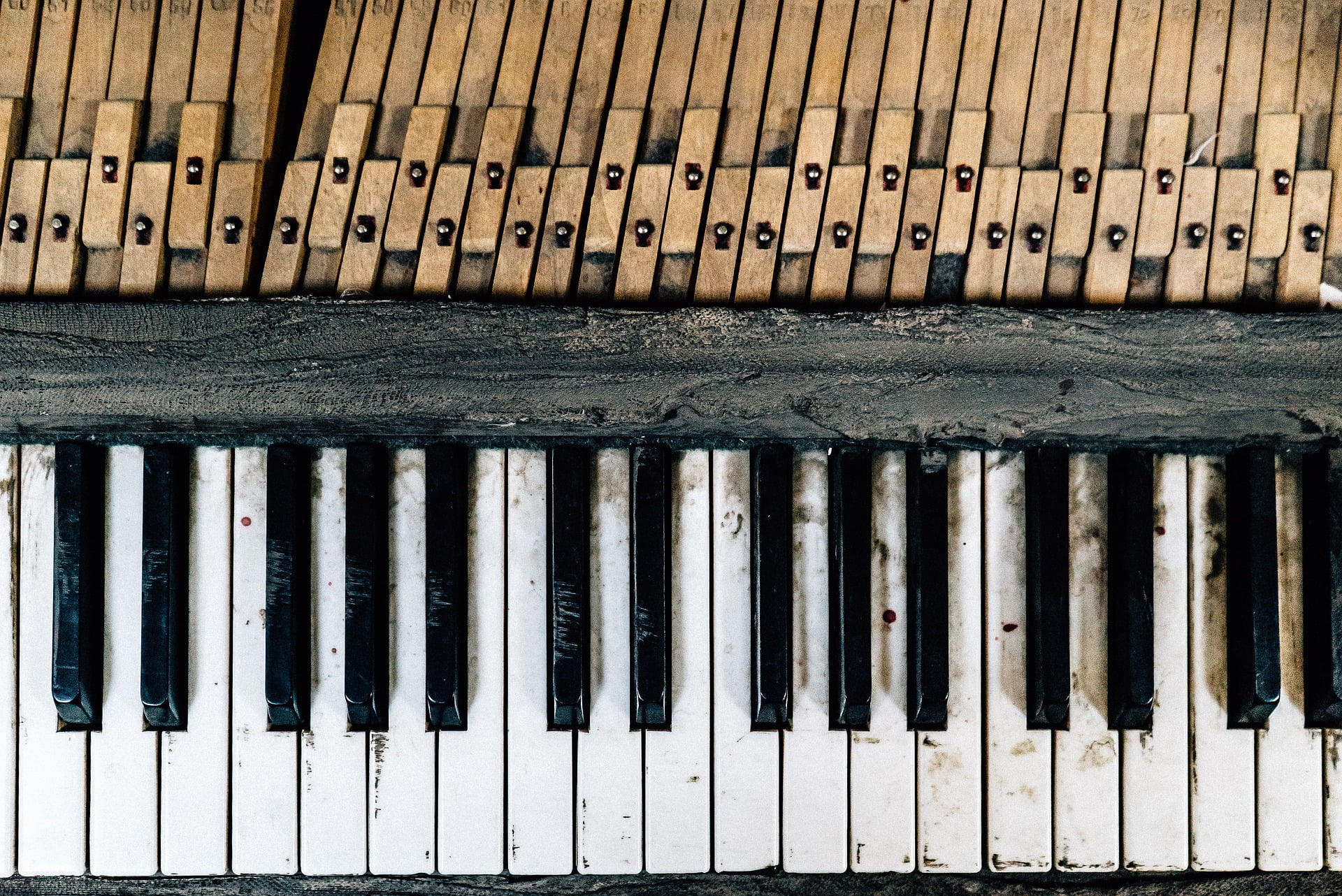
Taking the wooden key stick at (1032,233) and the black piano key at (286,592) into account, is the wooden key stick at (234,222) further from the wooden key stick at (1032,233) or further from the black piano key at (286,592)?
the wooden key stick at (1032,233)

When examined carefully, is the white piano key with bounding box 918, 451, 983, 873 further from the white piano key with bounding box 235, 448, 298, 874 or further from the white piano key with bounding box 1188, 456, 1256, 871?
the white piano key with bounding box 235, 448, 298, 874

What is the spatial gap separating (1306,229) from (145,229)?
2.11 metres

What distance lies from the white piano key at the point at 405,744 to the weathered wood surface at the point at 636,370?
9.8 inches

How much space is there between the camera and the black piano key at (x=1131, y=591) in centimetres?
173

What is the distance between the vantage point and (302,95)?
1861 millimetres

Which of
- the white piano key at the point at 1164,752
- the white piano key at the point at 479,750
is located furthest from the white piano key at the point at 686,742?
the white piano key at the point at 1164,752

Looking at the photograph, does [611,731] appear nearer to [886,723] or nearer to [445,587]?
[445,587]

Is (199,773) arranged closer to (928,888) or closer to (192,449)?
(192,449)

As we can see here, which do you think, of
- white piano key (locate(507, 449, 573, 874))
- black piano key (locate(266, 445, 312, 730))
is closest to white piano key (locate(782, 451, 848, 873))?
white piano key (locate(507, 449, 573, 874))

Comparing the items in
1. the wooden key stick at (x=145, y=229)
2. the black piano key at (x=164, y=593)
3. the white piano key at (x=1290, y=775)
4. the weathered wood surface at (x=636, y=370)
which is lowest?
the white piano key at (x=1290, y=775)

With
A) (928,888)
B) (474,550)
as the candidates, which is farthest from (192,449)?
(928,888)

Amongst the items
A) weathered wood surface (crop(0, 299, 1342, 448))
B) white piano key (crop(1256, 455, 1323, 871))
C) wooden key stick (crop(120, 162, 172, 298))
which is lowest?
white piano key (crop(1256, 455, 1323, 871))

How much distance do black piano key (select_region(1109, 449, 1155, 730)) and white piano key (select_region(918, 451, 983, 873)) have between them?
238 mm

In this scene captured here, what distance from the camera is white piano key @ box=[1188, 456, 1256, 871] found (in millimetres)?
1789
